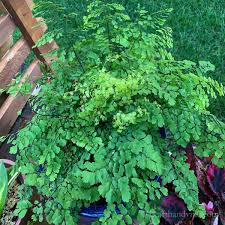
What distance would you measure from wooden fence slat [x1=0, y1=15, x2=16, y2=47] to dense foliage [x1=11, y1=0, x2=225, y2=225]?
64cm

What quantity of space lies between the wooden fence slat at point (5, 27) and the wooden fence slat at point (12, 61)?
0.25 feet

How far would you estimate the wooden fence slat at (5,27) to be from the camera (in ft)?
6.22

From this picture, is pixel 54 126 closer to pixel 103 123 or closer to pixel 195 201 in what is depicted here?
pixel 103 123

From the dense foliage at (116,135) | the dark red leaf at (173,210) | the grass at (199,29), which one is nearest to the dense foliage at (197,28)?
the grass at (199,29)

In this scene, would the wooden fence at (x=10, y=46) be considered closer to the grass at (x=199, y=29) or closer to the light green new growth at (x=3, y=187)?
the light green new growth at (x=3, y=187)

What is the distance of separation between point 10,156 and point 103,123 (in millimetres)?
888

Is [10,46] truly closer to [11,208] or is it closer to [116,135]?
[11,208]

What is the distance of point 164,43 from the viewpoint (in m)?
1.42

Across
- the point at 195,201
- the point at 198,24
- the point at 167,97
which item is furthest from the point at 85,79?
the point at 198,24

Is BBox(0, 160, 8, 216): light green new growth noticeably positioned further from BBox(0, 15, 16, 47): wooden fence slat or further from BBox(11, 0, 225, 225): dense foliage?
BBox(0, 15, 16, 47): wooden fence slat

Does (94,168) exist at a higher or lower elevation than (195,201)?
higher

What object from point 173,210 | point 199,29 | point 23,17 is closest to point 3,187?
point 173,210

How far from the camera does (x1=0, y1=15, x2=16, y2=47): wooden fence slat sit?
1.90 meters

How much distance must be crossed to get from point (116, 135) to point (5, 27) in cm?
100
